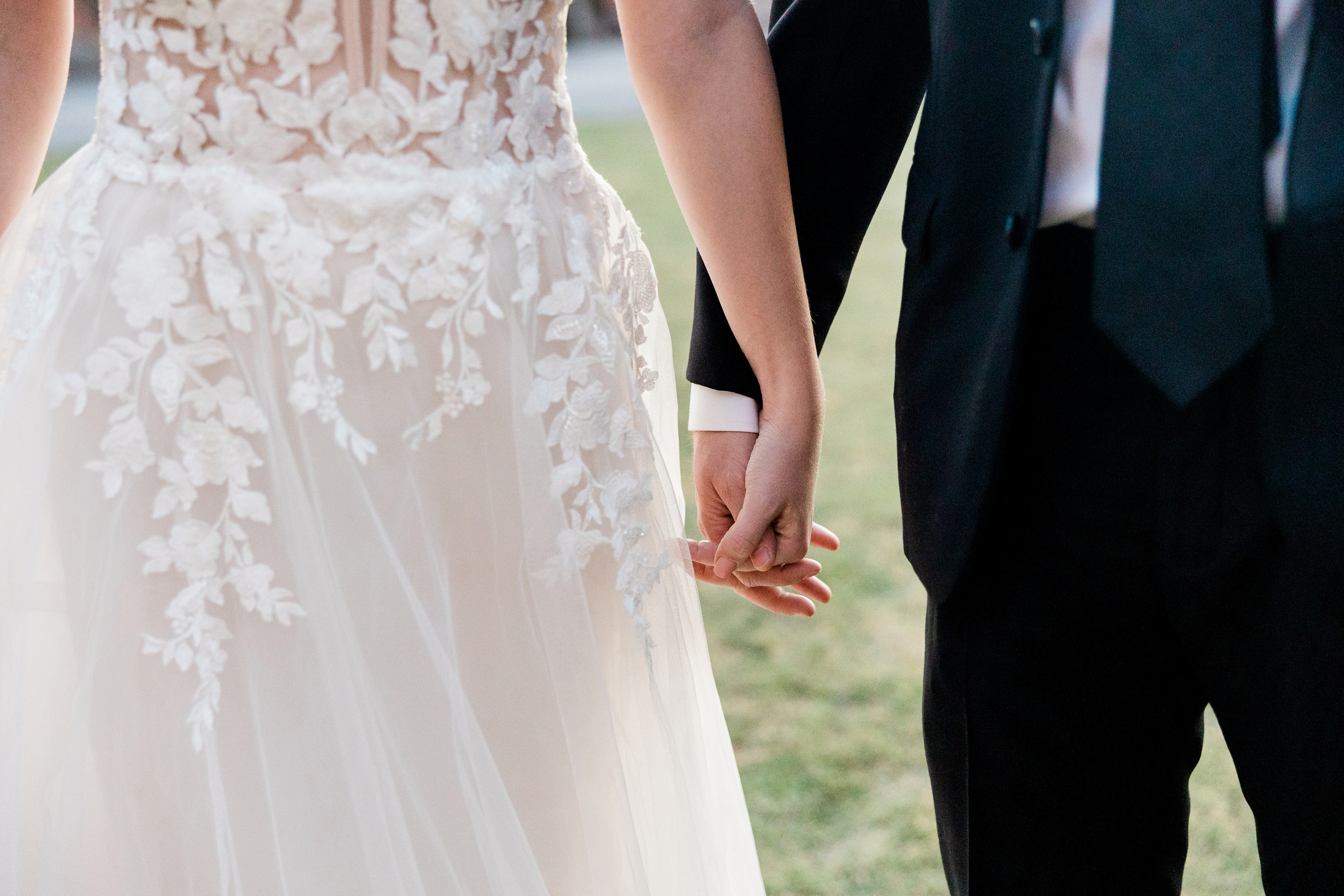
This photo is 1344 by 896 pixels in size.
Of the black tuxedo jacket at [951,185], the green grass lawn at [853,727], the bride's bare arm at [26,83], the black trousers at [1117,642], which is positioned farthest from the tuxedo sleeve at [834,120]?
the green grass lawn at [853,727]

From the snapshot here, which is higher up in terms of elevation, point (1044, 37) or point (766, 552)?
point (1044, 37)

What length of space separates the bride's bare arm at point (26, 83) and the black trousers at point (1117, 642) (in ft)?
3.31

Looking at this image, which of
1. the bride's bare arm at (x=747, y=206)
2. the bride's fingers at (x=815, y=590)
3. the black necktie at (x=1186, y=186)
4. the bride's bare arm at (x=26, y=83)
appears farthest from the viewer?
the bride's fingers at (x=815, y=590)

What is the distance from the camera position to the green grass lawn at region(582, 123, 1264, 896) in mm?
2662

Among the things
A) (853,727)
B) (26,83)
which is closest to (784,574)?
(26,83)

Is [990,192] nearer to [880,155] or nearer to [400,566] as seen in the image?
[880,155]

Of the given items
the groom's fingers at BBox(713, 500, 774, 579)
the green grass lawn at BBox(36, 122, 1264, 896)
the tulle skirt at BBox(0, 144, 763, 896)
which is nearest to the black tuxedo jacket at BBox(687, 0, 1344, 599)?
the groom's fingers at BBox(713, 500, 774, 579)

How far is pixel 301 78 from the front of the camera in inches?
45.5

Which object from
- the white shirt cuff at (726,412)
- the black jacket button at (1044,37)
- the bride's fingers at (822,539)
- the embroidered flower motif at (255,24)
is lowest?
the bride's fingers at (822,539)

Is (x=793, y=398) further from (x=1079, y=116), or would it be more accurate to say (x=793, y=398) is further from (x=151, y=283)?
(x=151, y=283)

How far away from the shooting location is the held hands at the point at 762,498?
1.46 meters

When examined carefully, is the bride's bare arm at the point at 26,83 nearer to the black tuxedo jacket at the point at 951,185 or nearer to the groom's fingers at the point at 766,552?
the black tuxedo jacket at the point at 951,185

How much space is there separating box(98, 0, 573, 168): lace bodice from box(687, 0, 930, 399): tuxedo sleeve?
388mm

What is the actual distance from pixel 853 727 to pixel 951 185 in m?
2.23
